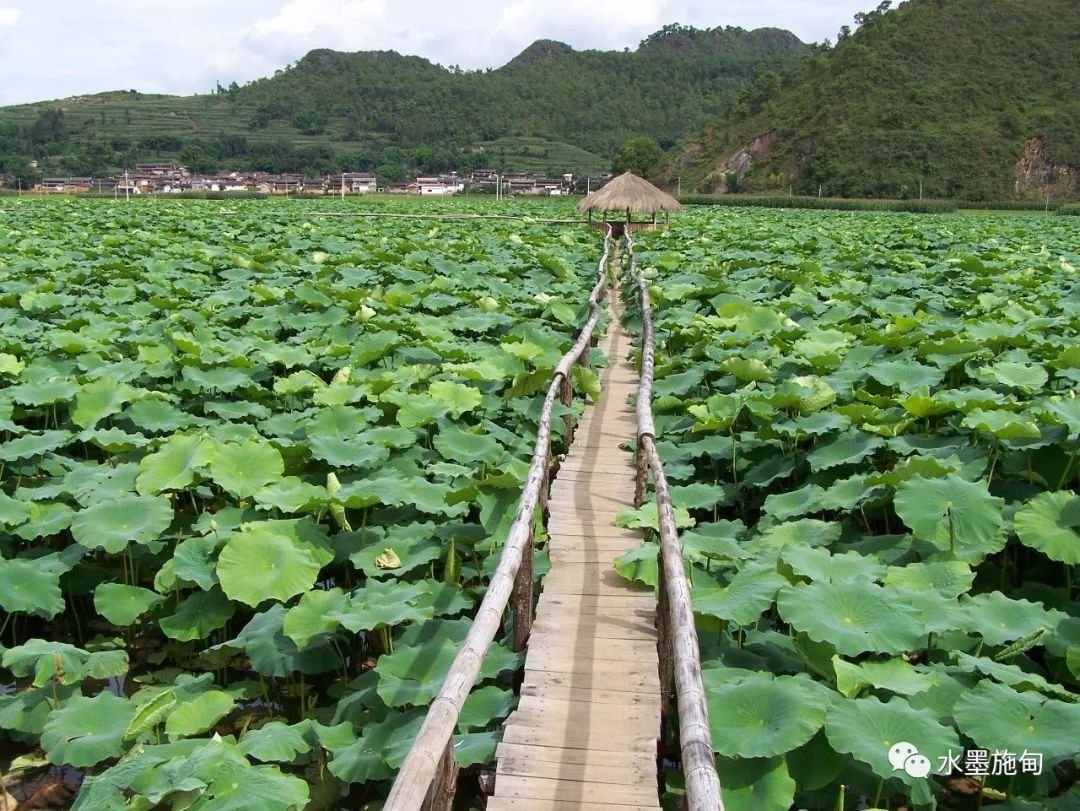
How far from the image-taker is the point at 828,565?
3.00 metres

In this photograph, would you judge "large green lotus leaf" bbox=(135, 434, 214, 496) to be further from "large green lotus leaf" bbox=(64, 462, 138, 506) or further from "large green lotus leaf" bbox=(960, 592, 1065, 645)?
"large green lotus leaf" bbox=(960, 592, 1065, 645)

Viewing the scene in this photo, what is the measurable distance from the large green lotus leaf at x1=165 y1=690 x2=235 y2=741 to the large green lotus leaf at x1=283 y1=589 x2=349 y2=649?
26cm

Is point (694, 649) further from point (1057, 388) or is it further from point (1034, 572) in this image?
point (1057, 388)

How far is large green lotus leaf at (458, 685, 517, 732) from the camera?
2.65 m

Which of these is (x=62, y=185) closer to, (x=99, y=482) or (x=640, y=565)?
(x=99, y=482)

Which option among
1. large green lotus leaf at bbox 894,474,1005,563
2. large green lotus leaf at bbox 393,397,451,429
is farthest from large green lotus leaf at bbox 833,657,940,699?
large green lotus leaf at bbox 393,397,451,429

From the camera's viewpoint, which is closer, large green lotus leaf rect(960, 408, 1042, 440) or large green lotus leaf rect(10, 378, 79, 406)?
large green lotus leaf rect(960, 408, 1042, 440)

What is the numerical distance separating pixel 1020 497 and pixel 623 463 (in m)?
1.82

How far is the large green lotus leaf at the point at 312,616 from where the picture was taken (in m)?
2.86

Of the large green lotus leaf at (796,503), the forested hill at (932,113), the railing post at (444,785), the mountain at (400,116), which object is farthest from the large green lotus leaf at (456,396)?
the mountain at (400,116)

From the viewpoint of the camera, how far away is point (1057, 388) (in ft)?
15.8

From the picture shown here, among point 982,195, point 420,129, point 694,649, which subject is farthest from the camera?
point 420,129

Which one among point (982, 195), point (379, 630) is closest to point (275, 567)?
point (379, 630)

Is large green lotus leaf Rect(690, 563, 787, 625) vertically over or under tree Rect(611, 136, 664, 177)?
under
